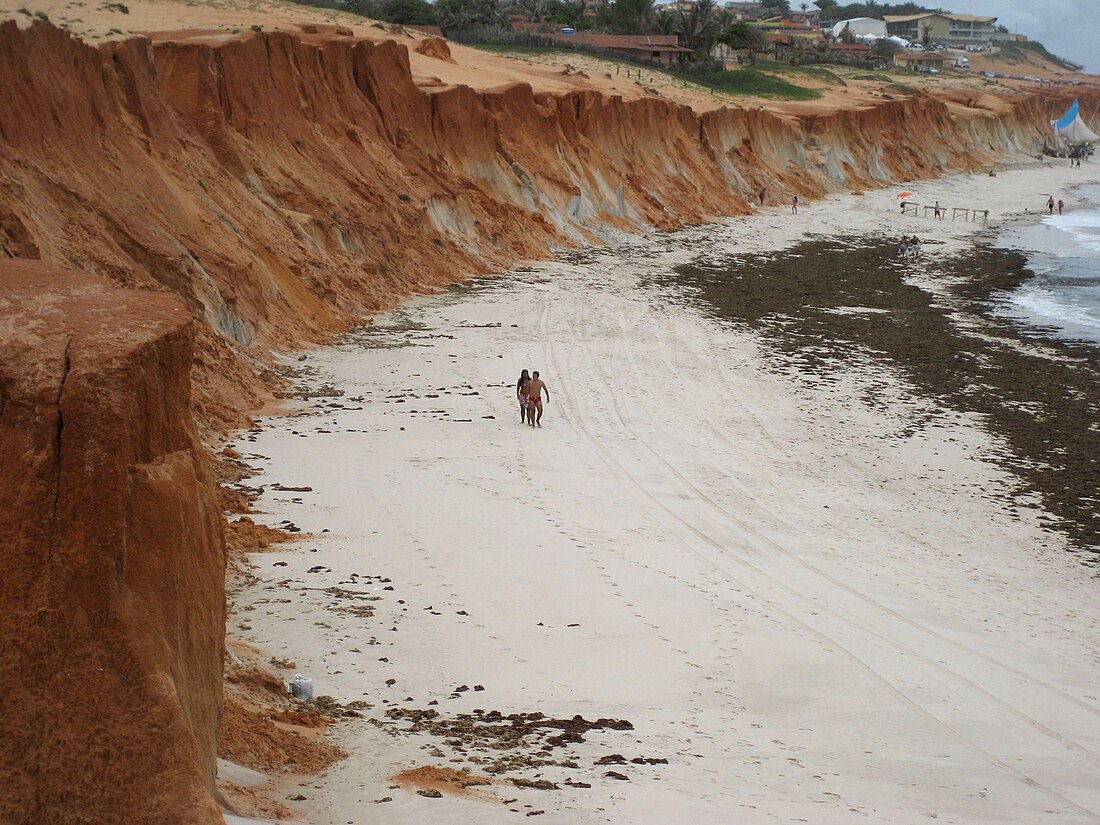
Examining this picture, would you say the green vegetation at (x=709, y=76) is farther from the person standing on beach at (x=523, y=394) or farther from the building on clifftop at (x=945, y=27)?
the building on clifftop at (x=945, y=27)

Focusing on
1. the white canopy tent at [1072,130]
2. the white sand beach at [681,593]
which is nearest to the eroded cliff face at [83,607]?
the white sand beach at [681,593]

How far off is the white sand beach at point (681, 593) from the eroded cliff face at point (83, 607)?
1557 millimetres

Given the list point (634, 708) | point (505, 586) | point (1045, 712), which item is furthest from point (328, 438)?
point (1045, 712)

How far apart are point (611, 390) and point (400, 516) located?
7826mm

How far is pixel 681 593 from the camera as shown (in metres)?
11.3

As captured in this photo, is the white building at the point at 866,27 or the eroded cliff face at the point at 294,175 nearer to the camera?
the eroded cliff face at the point at 294,175

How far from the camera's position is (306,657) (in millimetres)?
8984

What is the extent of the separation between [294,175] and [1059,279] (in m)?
23.2

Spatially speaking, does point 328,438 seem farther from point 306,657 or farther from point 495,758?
point 495,758

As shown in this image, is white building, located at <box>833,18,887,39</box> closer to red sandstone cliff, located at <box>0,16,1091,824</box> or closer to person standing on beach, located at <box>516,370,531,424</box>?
red sandstone cliff, located at <box>0,16,1091,824</box>

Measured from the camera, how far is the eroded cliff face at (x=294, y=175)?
16938 mm

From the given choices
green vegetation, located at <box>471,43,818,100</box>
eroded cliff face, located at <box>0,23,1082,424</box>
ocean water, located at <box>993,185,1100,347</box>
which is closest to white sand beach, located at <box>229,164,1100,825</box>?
eroded cliff face, located at <box>0,23,1082,424</box>

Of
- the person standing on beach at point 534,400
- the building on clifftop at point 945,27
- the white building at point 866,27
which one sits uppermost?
the building on clifftop at point 945,27

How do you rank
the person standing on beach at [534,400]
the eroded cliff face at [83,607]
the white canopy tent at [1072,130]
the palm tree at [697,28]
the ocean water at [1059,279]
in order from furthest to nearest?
the white canopy tent at [1072,130]
the palm tree at [697,28]
the ocean water at [1059,279]
the person standing on beach at [534,400]
the eroded cliff face at [83,607]
